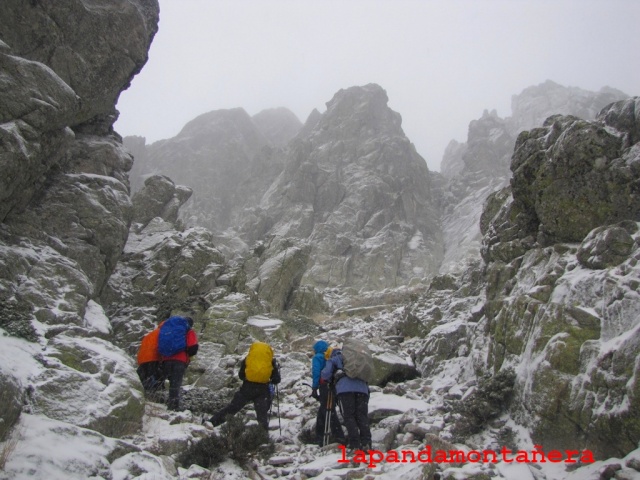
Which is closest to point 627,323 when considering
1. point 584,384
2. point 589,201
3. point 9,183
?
point 584,384

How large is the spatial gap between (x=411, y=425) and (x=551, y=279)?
4.24 metres

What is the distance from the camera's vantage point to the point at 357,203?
2906 inches

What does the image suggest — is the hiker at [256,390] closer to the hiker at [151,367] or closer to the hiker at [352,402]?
the hiker at [352,402]

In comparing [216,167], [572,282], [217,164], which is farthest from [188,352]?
[217,164]

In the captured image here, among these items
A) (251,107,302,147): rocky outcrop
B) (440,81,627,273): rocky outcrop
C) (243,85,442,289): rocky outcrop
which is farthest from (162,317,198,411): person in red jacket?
(251,107,302,147): rocky outcrop

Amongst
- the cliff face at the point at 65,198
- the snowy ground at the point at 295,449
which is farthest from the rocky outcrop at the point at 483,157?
the snowy ground at the point at 295,449

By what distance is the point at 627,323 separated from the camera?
686 cm

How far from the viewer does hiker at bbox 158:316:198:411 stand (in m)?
9.44

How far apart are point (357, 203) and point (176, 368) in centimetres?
6544

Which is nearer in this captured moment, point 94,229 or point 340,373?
point 340,373

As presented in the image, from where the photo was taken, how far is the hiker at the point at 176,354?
944 cm

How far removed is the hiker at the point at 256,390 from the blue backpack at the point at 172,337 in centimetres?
178

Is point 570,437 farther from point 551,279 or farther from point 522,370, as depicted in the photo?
point 551,279

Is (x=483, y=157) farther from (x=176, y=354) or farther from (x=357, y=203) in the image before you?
(x=176, y=354)
